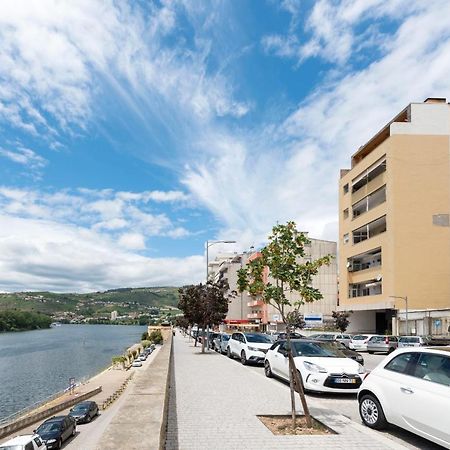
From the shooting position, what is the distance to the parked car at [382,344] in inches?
1285

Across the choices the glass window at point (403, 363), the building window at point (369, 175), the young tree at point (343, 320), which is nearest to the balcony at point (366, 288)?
the young tree at point (343, 320)

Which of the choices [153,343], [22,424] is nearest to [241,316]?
[153,343]

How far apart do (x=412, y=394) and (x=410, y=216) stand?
39910mm

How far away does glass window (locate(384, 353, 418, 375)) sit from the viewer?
740 cm

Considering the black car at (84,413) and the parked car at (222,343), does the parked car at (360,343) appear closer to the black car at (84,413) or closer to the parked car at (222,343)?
the parked car at (222,343)

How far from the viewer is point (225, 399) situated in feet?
35.8

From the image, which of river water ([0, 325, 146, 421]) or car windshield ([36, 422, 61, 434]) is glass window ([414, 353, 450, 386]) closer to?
car windshield ([36, 422, 61, 434])

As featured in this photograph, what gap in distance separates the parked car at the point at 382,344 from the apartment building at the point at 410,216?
8.21m

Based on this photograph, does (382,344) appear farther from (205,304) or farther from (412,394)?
(412,394)

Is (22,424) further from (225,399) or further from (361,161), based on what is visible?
(361,161)

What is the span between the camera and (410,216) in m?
44.1

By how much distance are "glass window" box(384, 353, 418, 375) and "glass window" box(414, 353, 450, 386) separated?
6.1 inches

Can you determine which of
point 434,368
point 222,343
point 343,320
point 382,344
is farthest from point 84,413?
point 343,320

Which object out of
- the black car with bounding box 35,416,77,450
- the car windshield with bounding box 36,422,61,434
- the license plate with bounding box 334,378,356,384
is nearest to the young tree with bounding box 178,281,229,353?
the black car with bounding box 35,416,77,450
